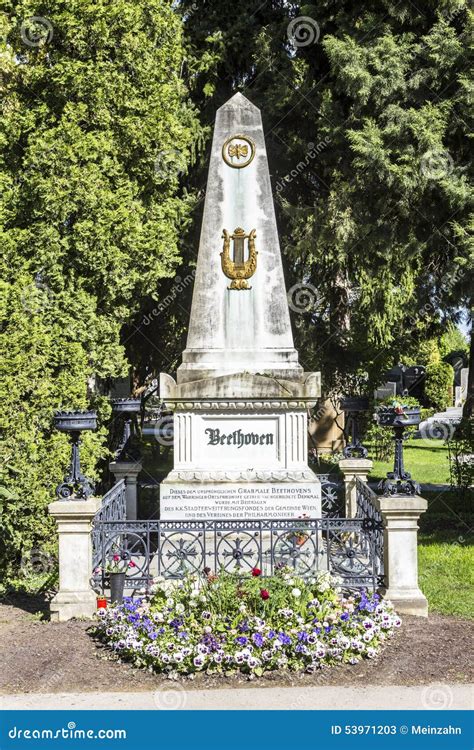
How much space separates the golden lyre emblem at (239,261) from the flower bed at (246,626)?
14.5ft

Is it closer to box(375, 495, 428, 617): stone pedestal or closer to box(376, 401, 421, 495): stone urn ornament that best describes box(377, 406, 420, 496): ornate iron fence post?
box(376, 401, 421, 495): stone urn ornament

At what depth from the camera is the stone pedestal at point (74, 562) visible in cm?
779

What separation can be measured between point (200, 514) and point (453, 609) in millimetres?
3101

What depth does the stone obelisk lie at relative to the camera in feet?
31.3

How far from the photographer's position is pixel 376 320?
17891 mm

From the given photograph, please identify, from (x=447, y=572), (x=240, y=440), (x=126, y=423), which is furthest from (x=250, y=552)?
(x=126, y=423)

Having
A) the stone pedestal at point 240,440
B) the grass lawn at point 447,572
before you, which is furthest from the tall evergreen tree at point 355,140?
the stone pedestal at point 240,440

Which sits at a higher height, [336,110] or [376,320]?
[336,110]

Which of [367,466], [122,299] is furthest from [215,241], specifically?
[367,466]

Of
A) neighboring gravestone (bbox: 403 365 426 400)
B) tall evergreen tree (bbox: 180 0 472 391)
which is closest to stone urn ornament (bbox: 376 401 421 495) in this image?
tall evergreen tree (bbox: 180 0 472 391)

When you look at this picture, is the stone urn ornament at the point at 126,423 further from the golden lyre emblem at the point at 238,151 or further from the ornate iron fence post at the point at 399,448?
the ornate iron fence post at the point at 399,448

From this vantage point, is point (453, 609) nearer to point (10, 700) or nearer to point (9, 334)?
point (10, 700)

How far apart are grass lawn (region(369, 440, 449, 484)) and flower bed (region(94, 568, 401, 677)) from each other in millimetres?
10344

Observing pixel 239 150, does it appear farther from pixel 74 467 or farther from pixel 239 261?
pixel 74 467
